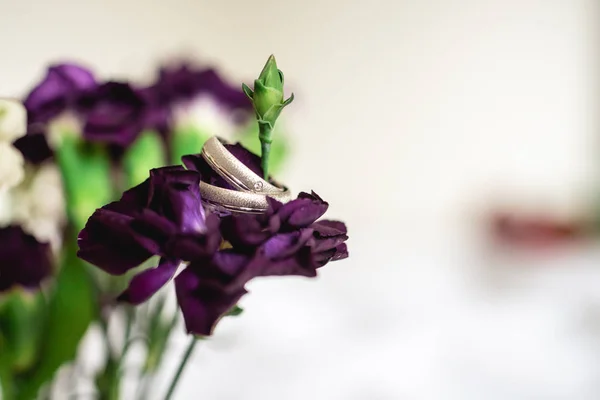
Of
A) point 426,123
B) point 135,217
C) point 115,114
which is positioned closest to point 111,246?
point 135,217

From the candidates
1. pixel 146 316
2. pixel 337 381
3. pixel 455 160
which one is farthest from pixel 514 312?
pixel 455 160

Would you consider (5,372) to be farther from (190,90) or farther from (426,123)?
(426,123)

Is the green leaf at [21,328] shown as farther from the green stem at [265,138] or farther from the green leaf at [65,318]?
the green stem at [265,138]

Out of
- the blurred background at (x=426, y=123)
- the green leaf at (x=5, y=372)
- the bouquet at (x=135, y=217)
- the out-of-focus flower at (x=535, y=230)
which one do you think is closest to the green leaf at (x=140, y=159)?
the bouquet at (x=135, y=217)

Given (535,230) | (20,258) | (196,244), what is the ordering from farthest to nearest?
(535,230) < (20,258) < (196,244)

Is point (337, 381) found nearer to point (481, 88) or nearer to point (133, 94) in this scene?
point (133, 94)

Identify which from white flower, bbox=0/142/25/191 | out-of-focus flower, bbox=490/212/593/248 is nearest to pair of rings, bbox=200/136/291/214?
white flower, bbox=0/142/25/191
